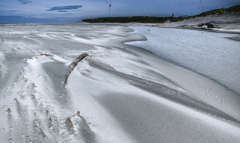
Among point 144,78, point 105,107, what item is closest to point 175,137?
point 105,107

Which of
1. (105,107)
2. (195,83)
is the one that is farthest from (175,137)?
(195,83)

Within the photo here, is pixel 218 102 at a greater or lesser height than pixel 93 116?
lesser

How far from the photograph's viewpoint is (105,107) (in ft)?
6.33

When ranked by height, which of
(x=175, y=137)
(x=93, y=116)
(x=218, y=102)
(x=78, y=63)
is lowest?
(x=218, y=102)

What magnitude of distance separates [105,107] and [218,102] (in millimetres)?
2191

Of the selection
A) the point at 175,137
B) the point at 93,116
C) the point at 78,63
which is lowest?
the point at 175,137

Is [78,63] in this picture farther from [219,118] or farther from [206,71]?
[206,71]

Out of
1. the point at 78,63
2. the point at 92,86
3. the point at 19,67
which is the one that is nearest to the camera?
the point at 92,86

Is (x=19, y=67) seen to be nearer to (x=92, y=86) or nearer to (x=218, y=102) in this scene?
(x=92, y=86)

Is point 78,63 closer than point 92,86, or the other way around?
point 92,86

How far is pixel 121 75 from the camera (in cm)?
321

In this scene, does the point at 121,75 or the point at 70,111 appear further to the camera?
the point at 121,75

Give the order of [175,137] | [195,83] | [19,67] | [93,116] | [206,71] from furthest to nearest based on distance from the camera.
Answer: [206,71], [195,83], [19,67], [93,116], [175,137]

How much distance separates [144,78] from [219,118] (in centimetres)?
158
